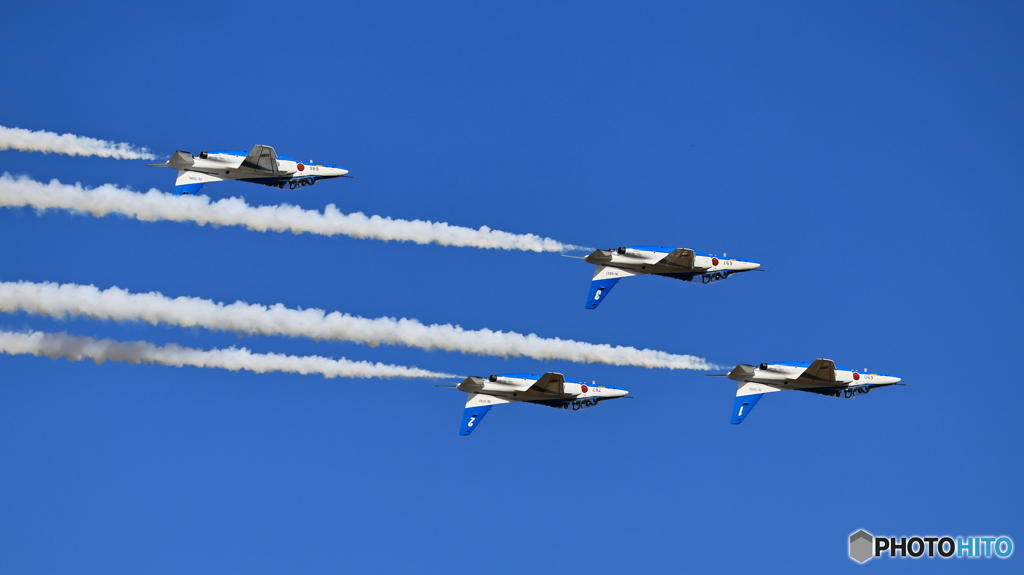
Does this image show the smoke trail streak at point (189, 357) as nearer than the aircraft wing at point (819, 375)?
Yes

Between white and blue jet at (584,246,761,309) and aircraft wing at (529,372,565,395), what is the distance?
5609 mm

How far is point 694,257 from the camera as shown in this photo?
7138 centimetres

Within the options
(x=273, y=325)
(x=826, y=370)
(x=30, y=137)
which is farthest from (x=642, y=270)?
(x=30, y=137)

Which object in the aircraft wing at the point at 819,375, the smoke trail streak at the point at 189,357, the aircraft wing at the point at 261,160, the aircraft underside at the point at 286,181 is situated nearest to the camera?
the smoke trail streak at the point at 189,357

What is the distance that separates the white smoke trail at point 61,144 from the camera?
211 feet

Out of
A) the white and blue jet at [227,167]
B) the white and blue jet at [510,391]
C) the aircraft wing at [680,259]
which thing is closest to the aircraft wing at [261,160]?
the white and blue jet at [227,167]

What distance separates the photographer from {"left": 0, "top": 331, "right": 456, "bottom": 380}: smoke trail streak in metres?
61.6

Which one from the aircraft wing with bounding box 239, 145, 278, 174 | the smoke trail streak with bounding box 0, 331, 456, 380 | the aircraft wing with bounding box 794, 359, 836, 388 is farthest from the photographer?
the aircraft wing with bounding box 794, 359, 836, 388

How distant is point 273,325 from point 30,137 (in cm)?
1553

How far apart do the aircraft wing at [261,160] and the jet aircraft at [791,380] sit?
2775cm

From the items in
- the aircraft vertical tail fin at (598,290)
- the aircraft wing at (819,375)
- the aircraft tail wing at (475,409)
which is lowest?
the aircraft tail wing at (475,409)

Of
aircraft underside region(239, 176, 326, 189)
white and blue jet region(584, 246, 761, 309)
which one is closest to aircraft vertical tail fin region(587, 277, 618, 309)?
white and blue jet region(584, 246, 761, 309)

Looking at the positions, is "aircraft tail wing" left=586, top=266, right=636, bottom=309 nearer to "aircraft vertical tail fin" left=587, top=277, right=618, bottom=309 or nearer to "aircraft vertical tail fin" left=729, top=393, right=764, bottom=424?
"aircraft vertical tail fin" left=587, top=277, right=618, bottom=309

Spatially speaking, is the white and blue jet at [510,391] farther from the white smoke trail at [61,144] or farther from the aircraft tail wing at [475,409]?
the white smoke trail at [61,144]
